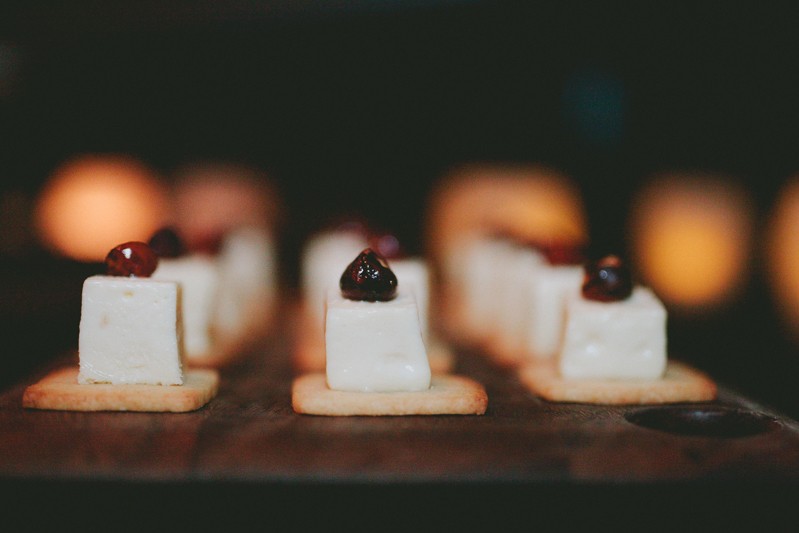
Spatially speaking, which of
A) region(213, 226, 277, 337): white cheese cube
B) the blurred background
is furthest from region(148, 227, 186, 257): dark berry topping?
the blurred background

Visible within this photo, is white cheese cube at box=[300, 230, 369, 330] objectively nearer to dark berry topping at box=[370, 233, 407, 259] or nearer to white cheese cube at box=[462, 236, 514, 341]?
dark berry topping at box=[370, 233, 407, 259]

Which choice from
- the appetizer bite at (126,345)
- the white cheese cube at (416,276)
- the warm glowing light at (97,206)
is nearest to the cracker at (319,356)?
the white cheese cube at (416,276)

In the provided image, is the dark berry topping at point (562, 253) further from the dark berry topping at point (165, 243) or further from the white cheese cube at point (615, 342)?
the dark berry topping at point (165, 243)

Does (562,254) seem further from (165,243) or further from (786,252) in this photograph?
(786,252)

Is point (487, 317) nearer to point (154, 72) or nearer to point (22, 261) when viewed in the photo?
point (154, 72)

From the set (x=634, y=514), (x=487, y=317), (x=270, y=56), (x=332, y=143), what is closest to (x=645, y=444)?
(x=634, y=514)
